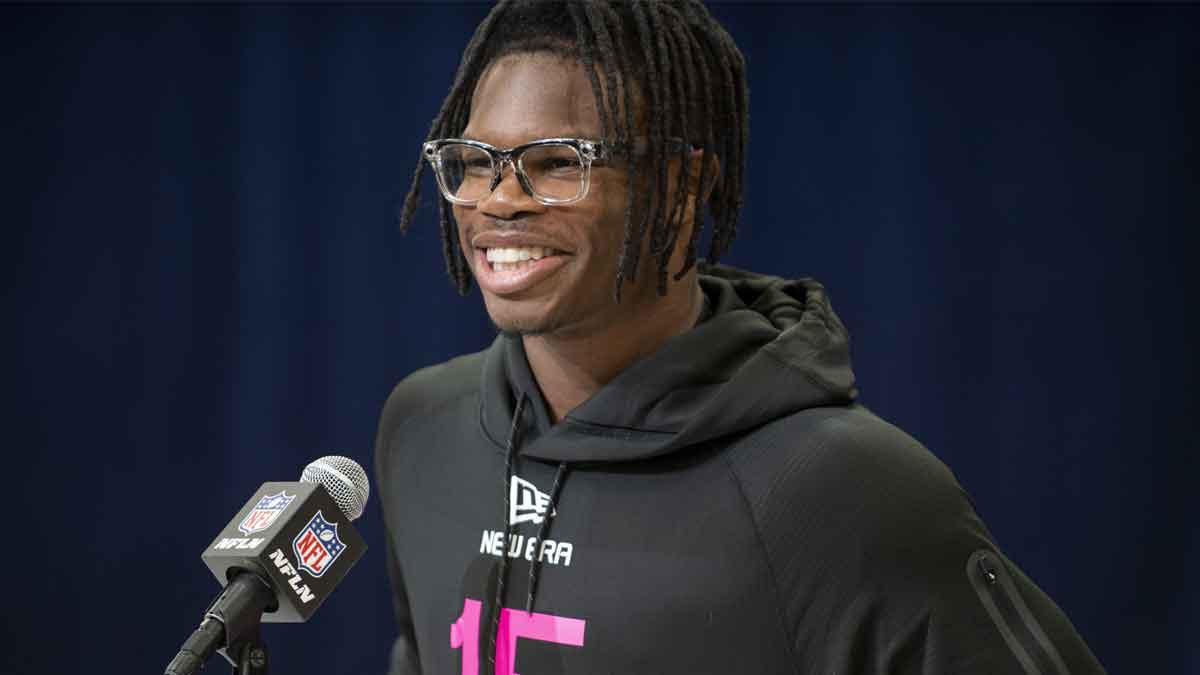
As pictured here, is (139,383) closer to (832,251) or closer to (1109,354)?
(832,251)

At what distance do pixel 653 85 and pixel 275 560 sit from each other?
61 centimetres

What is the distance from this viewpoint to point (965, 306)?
9.84 ft

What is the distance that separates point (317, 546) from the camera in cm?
132

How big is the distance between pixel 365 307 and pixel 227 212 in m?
0.35

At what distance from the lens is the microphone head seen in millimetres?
1422

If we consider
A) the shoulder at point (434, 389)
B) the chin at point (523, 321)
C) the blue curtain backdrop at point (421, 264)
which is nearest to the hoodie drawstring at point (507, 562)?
the chin at point (523, 321)

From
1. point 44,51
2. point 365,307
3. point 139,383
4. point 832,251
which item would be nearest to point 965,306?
point 832,251

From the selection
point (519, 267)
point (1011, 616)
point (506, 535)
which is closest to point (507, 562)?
point (506, 535)

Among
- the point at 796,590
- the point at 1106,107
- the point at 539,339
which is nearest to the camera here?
the point at 796,590

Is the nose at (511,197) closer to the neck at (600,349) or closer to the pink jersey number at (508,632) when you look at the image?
the neck at (600,349)

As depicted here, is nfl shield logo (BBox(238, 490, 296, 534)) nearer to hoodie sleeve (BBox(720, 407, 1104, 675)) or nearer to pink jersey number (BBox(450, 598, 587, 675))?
pink jersey number (BBox(450, 598, 587, 675))

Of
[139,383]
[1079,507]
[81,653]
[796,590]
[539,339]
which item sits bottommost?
[81,653]

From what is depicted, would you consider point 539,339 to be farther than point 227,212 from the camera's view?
No

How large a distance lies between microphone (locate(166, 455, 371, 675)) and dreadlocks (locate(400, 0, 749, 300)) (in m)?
0.36
